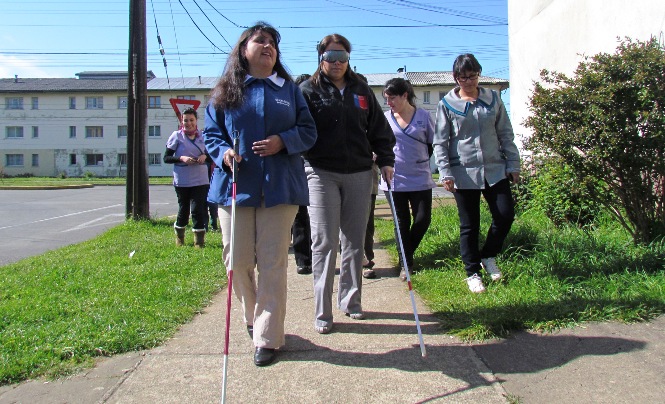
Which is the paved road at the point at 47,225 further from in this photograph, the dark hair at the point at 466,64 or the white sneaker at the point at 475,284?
the dark hair at the point at 466,64

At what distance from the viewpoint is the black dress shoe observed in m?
3.12

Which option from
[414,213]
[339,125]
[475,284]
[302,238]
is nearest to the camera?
[339,125]

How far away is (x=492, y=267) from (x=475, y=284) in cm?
Answer: 30

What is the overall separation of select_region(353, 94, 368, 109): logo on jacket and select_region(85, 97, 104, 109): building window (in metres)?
59.0

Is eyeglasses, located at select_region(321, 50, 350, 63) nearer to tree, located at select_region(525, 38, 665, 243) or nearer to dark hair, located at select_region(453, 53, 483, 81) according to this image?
dark hair, located at select_region(453, 53, 483, 81)

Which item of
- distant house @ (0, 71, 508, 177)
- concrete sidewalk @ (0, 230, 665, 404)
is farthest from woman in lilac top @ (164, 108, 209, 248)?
distant house @ (0, 71, 508, 177)

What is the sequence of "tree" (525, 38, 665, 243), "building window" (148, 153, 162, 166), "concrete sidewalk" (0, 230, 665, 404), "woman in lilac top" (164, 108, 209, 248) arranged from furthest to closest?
"building window" (148, 153, 162, 166)
"woman in lilac top" (164, 108, 209, 248)
"tree" (525, 38, 665, 243)
"concrete sidewalk" (0, 230, 665, 404)

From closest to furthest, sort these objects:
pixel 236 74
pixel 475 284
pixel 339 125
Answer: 1. pixel 236 74
2. pixel 339 125
3. pixel 475 284

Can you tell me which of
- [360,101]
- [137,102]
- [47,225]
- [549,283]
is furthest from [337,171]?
[47,225]

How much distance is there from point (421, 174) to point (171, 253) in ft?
10.8

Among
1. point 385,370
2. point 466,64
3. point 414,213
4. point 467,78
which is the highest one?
point 466,64

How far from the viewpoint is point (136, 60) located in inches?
408

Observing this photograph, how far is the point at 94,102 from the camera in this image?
57562 mm

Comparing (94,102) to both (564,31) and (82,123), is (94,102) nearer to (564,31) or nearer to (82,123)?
(82,123)
